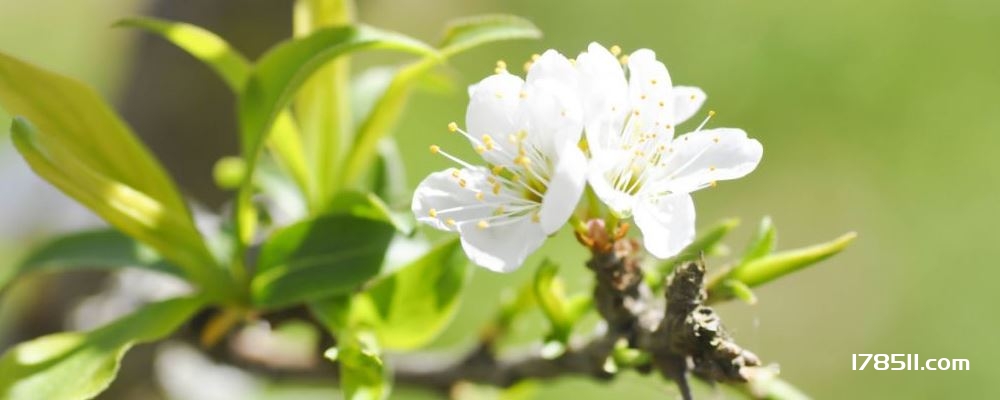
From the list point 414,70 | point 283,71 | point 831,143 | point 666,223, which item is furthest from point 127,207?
point 831,143

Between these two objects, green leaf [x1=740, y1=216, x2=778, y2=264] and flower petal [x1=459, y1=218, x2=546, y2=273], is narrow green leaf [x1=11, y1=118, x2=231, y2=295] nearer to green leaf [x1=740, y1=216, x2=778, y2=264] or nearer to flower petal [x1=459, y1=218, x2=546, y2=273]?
flower petal [x1=459, y1=218, x2=546, y2=273]

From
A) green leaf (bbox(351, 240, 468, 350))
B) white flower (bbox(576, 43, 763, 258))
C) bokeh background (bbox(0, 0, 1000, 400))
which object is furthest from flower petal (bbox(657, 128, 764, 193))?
bokeh background (bbox(0, 0, 1000, 400))

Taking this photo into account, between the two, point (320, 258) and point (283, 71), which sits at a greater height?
point (283, 71)

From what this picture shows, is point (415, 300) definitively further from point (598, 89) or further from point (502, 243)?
point (598, 89)

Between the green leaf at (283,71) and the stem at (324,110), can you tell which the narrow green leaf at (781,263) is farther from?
the stem at (324,110)

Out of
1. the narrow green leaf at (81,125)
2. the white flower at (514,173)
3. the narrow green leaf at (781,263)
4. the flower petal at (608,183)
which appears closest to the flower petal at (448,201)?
the white flower at (514,173)

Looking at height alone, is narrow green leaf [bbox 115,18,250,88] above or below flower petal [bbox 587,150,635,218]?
above

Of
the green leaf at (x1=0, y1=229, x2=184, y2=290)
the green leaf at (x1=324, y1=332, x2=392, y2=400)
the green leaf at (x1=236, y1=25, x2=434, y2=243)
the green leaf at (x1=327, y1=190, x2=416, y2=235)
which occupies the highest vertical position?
the green leaf at (x1=236, y1=25, x2=434, y2=243)
